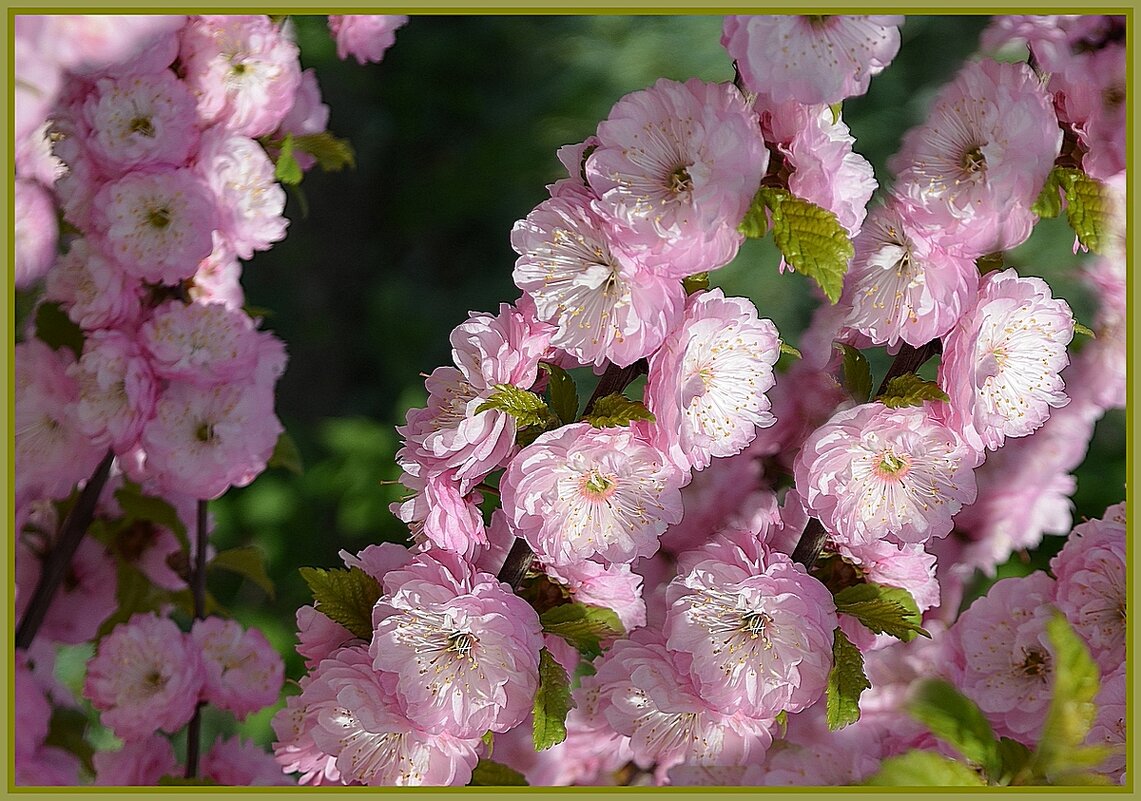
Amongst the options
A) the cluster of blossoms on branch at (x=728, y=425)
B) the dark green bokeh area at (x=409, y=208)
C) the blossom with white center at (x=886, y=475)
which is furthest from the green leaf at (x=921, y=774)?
the dark green bokeh area at (x=409, y=208)

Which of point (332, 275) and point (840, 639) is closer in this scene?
point (840, 639)

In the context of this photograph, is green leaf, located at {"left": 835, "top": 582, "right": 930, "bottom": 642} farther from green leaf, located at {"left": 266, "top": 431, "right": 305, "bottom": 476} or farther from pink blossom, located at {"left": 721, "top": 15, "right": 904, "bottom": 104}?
green leaf, located at {"left": 266, "top": 431, "right": 305, "bottom": 476}

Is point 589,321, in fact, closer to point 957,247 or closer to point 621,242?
point 621,242

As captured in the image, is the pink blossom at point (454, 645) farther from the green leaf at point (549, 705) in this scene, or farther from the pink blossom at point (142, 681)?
the pink blossom at point (142, 681)

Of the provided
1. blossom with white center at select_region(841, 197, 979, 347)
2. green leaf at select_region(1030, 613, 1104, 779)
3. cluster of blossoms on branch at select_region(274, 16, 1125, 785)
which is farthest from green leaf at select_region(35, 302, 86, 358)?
green leaf at select_region(1030, 613, 1104, 779)

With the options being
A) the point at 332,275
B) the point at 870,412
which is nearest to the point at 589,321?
the point at 870,412

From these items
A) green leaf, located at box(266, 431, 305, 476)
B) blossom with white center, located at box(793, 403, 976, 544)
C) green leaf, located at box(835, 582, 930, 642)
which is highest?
blossom with white center, located at box(793, 403, 976, 544)

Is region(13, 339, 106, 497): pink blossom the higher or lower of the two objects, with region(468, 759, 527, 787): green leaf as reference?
higher
